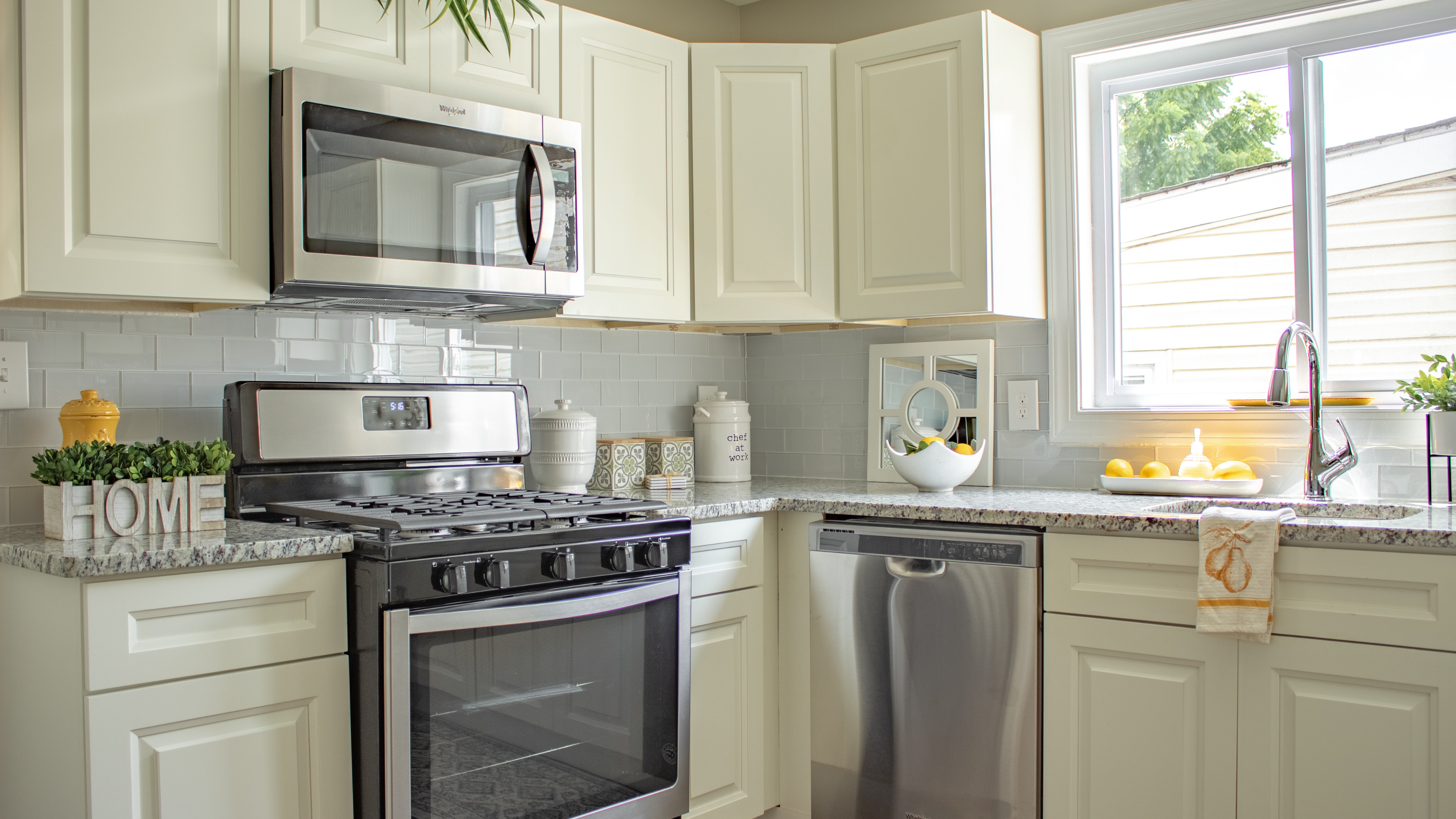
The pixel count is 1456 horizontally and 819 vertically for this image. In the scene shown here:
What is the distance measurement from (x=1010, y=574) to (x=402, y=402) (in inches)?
54.8

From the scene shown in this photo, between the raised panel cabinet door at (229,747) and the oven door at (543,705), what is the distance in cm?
12

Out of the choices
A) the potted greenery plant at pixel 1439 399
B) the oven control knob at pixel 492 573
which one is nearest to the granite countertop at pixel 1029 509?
the potted greenery plant at pixel 1439 399

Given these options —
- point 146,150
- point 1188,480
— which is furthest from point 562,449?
point 1188,480

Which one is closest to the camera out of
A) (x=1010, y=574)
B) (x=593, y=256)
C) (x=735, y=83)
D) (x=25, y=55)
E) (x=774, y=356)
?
(x=25, y=55)

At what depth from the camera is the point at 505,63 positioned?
2.39m

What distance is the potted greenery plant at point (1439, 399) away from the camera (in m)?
2.15

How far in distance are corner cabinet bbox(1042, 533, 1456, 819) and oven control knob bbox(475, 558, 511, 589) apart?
110 centimetres

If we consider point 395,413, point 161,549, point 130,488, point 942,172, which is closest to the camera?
point 161,549

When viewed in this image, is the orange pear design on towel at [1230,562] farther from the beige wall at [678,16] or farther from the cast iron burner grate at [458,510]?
the beige wall at [678,16]

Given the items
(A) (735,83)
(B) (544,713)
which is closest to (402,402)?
(B) (544,713)

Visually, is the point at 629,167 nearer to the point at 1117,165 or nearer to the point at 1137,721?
the point at 1117,165

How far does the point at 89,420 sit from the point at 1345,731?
2307mm

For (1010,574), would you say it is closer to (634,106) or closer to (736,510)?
(736,510)

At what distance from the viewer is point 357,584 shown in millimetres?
1832
